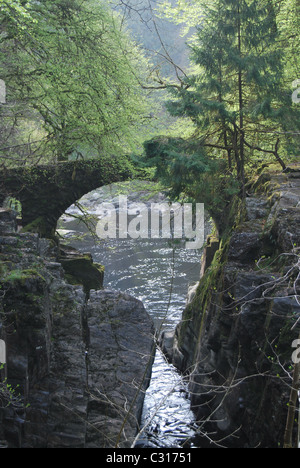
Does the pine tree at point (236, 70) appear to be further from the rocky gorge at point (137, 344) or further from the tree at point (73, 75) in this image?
the tree at point (73, 75)

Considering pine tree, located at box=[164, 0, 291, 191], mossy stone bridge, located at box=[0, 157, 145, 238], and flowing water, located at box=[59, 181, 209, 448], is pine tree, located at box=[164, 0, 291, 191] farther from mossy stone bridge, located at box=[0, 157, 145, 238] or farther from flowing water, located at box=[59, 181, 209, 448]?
mossy stone bridge, located at box=[0, 157, 145, 238]

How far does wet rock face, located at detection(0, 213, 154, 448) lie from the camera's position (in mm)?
7062

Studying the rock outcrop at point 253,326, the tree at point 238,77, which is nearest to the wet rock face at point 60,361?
the rock outcrop at point 253,326

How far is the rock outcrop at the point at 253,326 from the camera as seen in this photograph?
6.23m

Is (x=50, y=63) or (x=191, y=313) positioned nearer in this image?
(x=50, y=63)

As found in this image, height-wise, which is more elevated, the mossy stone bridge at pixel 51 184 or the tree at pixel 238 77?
the tree at pixel 238 77

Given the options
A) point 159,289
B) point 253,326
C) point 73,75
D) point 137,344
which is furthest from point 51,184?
point 253,326

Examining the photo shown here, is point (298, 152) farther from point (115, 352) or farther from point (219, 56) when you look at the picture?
point (115, 352)

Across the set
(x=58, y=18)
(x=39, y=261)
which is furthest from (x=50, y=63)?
(x=39, y=261)

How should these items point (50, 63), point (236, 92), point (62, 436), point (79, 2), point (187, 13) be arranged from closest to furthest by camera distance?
point (62, 436), point (50, 63), point (236, 92), point (79, 2), point (187, 13)

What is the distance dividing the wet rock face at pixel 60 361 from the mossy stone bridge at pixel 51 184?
4404 millimetres

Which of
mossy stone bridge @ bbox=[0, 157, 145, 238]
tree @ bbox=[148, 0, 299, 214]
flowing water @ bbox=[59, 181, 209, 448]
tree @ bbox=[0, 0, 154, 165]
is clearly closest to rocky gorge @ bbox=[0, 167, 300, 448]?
flowing water @ bbox=[59, 181, 209, 448]

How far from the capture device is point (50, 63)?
32.3 feet

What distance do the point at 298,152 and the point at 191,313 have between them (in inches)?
172
